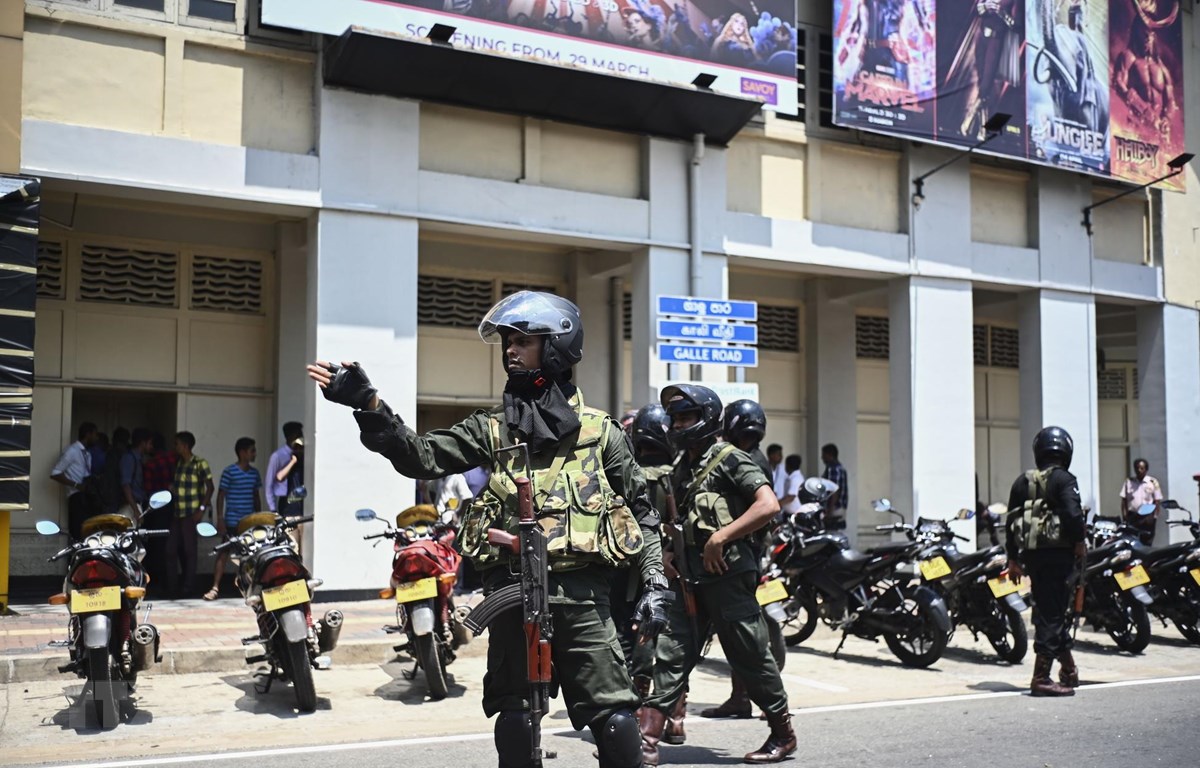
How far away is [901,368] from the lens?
15875 mm

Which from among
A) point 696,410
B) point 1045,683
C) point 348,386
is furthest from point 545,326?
point 1045,683

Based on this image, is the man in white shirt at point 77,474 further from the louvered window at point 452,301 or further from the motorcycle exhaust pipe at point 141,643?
the motorcycle exhaust pipe at point 141,643

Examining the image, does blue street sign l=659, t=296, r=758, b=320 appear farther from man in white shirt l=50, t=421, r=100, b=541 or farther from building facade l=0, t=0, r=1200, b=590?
man in white shirt l=50, t=421, r=100, b=541

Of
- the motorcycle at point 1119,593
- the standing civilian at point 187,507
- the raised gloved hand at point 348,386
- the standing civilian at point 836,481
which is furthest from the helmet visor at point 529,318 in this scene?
the standing civilian at point 836,481

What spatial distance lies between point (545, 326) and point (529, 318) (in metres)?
0.06

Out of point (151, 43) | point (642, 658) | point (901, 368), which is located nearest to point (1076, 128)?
point (901, 368)

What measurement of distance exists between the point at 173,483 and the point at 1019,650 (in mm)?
8388

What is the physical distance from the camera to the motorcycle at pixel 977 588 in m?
10.1

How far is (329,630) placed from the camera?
335 inches

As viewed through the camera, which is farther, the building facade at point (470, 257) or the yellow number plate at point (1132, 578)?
the building facade at point (470, 257)

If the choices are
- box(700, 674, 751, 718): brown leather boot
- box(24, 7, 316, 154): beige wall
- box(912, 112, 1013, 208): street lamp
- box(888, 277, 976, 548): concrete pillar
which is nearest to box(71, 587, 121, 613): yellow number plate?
box(700, 674, 751, 718): brown leather boot

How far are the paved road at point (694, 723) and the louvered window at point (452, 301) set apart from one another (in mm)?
6135

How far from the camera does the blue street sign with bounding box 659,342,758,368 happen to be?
12719 mm

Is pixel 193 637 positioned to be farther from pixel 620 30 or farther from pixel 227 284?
pixel 620 30
